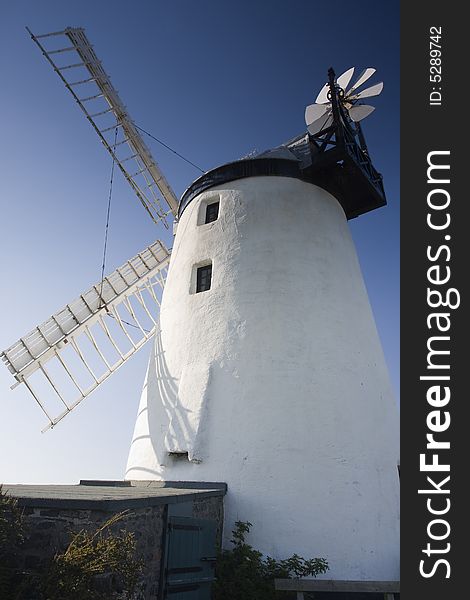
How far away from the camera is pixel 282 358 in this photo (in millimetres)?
8195

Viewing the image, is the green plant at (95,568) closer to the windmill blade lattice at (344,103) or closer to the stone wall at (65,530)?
the stone wall at (65,530)

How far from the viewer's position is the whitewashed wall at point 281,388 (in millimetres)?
7191

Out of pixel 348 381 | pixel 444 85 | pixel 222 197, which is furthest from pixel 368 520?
pixel 222 197

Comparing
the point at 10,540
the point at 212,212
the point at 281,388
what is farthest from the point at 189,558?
the point at 212,212

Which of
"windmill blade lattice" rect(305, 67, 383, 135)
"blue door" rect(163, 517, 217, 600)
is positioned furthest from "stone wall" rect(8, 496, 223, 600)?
"windmill blade lattice" rect(305, 67, 383, 135)

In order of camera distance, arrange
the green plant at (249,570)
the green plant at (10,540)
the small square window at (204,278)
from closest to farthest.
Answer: the green plant at (10,540), the green plant at (249,570), the small square window at (204,278)

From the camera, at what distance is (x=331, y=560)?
684 cm

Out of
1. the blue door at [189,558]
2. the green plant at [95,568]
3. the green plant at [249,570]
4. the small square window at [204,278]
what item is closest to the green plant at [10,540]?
the green plant at [95,568]

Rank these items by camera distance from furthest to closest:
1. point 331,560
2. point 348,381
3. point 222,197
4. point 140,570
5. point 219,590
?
point 222,197 → point 348,381 → point 331,560 → point 219,590 → point 140,570

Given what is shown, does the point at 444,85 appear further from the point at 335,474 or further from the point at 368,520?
the point at 368,520

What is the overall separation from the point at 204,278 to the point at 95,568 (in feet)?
23.0

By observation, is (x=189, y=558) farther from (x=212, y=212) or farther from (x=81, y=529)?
(x=212, y=212)

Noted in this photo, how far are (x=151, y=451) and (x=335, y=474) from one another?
3.49 m

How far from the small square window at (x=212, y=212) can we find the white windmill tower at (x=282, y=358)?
35mm
